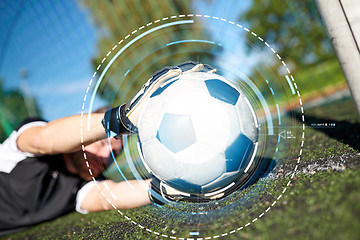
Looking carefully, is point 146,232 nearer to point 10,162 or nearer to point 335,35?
point 10,162

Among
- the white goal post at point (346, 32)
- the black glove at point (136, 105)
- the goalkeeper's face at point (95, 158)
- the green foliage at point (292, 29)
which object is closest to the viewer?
the white goal post at point (346, 32)

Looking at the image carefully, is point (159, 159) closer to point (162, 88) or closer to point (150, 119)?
point (150, 119)

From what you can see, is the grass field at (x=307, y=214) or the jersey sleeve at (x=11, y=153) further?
the jersey sleeve at (x=11, y=153)

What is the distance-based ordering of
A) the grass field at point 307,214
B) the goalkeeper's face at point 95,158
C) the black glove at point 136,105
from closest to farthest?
1. the grass field at point 307,214
2. the black glove at point 136,105
3. the goalkeeper's face at point 95,158

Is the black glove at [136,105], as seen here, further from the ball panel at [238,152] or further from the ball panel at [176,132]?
the ball panel at [238,152]

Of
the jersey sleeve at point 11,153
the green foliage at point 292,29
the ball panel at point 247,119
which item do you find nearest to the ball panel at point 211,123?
the ball panel at point 247,119

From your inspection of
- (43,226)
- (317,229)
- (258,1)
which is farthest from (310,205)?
(258,1)

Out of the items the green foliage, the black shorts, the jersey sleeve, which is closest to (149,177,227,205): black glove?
the black shorts

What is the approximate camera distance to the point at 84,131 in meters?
2.29

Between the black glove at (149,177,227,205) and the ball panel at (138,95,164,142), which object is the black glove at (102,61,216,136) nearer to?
the ball panel at (138,95,164,142)

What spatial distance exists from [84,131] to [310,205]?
1654 mm

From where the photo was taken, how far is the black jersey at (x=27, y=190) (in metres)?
2.74

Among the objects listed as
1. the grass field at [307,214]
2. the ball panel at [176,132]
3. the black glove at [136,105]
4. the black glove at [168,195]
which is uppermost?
the black glove at [136,105]

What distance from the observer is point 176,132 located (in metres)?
1.83
